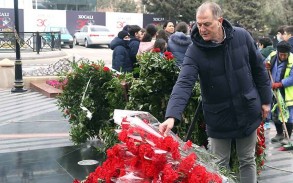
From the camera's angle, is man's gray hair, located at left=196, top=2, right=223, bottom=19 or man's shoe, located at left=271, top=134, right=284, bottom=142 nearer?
man's gray hair, located at left=196, top=2, right=223, bottom=19

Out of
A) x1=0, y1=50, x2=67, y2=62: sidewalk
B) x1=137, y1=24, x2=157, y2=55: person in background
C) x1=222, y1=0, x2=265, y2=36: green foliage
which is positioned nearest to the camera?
x1=137, y1=24, x2=157, y2=55: person in background

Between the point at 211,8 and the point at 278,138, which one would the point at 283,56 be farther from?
the point at 211,8

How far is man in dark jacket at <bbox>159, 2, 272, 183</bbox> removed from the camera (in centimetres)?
292

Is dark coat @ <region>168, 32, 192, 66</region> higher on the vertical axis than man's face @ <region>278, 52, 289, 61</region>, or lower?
higher

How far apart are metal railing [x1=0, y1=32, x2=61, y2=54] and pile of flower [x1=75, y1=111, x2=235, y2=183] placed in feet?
49.3

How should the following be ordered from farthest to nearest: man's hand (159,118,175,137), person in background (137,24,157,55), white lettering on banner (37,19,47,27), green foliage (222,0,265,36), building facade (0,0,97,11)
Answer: building facade (0,0,97,11)
green foliage (222,0,265,36)
white lettering on banner (37,19,47,27)
person in background (137,24,157,55)
man's hand (159,118,175,137)

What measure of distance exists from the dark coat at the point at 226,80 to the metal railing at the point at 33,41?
1441 centimetres

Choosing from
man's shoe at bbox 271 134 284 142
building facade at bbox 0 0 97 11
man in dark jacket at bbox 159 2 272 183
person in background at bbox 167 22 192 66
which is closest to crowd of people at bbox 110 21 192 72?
person in background at bbox 167 22 192 66

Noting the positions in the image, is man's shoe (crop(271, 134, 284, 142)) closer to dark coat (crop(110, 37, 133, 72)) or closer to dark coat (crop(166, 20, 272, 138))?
dark coat (crop(110, 37, 133, 72))

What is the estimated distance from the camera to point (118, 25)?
114ft

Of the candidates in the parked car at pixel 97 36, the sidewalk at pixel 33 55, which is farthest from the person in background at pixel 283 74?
the parked car at pixel 97 36

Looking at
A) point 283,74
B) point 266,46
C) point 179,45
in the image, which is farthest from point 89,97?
point 266,46

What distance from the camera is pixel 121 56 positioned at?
667 centimetres

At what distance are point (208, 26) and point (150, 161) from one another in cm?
118
